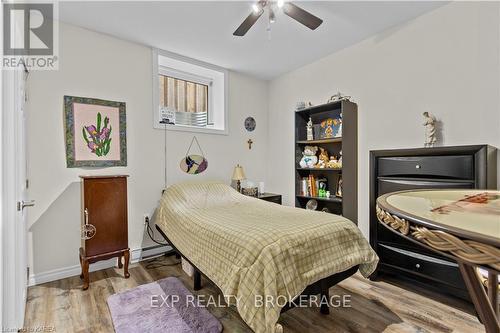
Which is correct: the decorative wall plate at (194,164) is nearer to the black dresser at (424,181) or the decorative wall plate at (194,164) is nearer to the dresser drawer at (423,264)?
the black dresser at (424,181)

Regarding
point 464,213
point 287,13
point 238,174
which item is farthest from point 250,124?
point 464,213

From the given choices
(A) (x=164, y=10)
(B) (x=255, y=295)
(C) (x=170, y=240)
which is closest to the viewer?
(B) (x=255, y=295)

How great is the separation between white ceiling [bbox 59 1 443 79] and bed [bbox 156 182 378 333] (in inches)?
75.6

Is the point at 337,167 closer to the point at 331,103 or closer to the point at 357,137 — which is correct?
the point at 357,137

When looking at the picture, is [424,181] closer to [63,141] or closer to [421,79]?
[421,79]

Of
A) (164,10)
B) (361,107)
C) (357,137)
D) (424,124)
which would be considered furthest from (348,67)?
(164,10)

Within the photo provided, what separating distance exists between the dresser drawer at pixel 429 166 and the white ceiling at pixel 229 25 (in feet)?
4.72

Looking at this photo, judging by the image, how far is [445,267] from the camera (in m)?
2.00

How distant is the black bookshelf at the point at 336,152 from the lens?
283cm

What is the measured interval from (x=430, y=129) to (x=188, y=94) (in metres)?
3.01

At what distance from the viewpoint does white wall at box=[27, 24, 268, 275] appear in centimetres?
236

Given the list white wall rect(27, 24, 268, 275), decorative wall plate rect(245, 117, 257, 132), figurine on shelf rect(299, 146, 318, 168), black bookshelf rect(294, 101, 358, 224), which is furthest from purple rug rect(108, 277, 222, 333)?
decorative wall plate rect(245, 117, 257, 132)

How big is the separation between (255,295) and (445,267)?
1.71 m

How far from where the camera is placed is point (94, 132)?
104 inches
